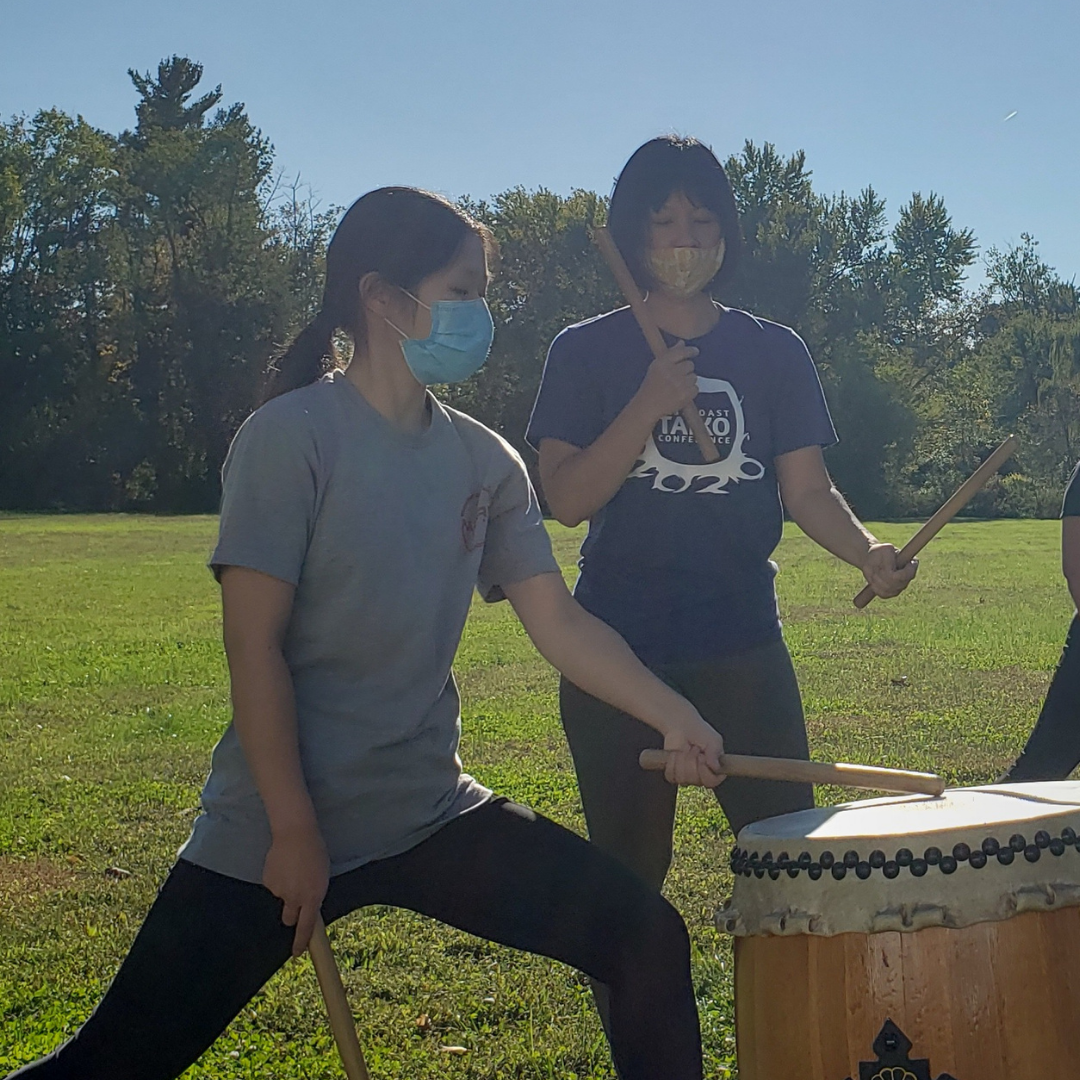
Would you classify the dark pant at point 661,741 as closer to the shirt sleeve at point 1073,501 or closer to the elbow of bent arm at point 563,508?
the elbow of bent arm at point 563,508

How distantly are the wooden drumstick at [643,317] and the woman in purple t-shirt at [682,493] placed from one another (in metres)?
0.04

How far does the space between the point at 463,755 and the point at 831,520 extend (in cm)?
→ 455

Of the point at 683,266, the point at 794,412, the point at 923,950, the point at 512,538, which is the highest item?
the point at 683,266

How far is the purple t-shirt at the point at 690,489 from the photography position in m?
3.22

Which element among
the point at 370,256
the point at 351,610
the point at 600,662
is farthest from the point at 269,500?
the point at 600,662

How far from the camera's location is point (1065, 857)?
2.26m

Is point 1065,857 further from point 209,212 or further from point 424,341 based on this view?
point 209,212

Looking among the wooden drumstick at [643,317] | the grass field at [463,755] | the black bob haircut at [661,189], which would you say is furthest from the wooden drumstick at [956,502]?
the grass field at [463,755]

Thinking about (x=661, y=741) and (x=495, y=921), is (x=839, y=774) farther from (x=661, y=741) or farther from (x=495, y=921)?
(x=661, y=741)

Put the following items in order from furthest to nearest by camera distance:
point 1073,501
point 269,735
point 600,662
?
point 1073,501, point 600,662, point 269,735

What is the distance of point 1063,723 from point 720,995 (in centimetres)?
134

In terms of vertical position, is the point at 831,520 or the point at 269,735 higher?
the point at 831,520

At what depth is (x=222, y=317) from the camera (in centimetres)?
4281

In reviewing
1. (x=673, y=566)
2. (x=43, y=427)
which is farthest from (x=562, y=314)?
(x=673, y=566)
